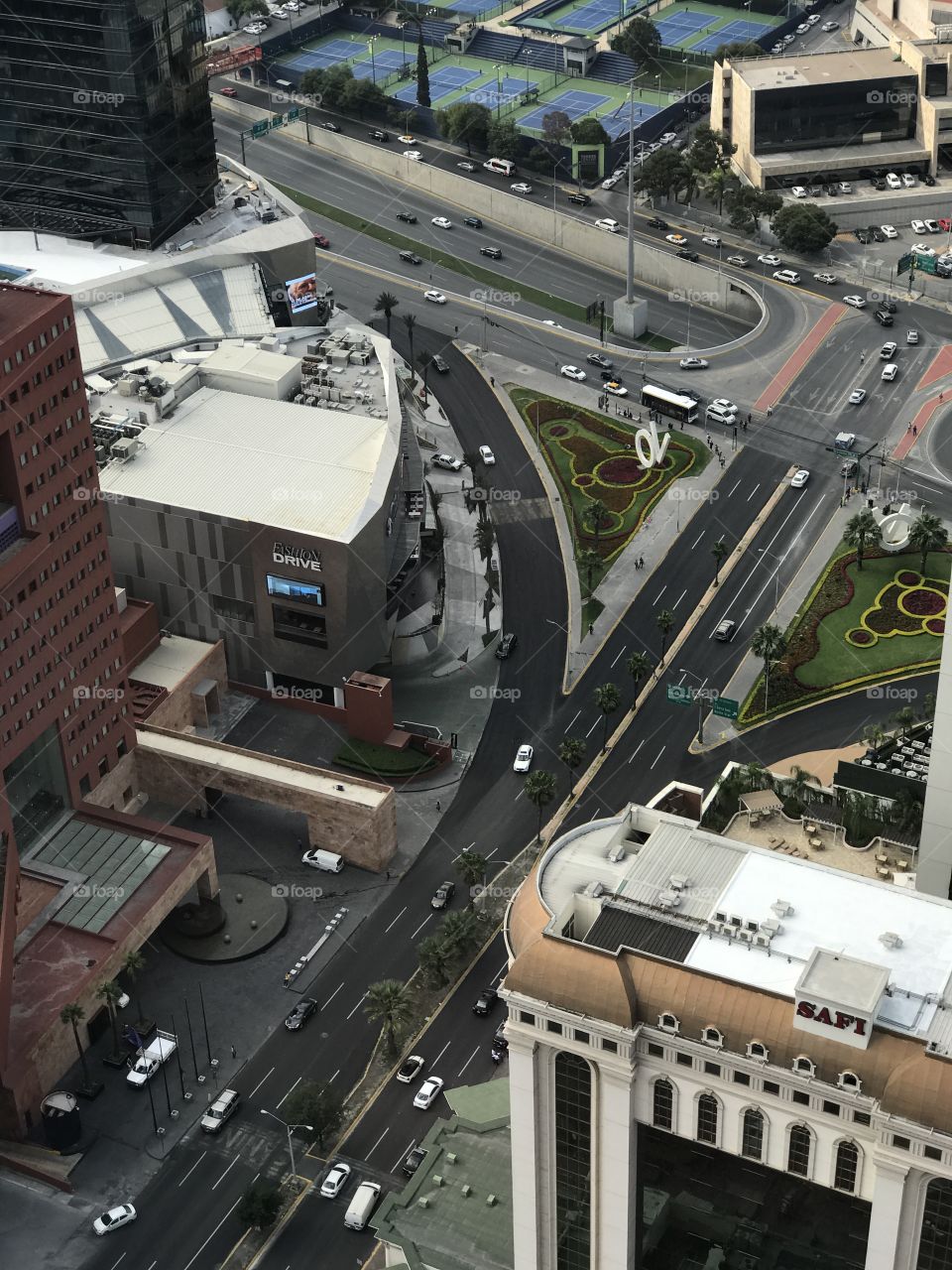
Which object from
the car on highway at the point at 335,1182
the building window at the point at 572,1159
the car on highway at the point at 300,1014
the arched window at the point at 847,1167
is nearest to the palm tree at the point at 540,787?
the car on highway at the point at 300,1014

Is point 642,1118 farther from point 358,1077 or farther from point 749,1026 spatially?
point 358,1077

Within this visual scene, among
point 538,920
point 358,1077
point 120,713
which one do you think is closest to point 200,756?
point 120,713

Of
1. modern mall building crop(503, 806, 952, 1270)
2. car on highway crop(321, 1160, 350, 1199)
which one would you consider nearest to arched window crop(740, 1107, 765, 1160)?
modern mall building crop(503, 806, 952, 1270)

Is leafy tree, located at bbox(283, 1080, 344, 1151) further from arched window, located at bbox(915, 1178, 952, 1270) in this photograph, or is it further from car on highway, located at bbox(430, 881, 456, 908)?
arched window, located at bbox(915, 1178, 952, 1270)

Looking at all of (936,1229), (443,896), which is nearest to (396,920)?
(443,896)

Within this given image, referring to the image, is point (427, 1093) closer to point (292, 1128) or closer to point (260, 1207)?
point (292, 1128)

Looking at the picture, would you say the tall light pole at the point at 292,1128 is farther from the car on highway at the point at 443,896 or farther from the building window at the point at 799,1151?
the building window at the point at 799,1151
